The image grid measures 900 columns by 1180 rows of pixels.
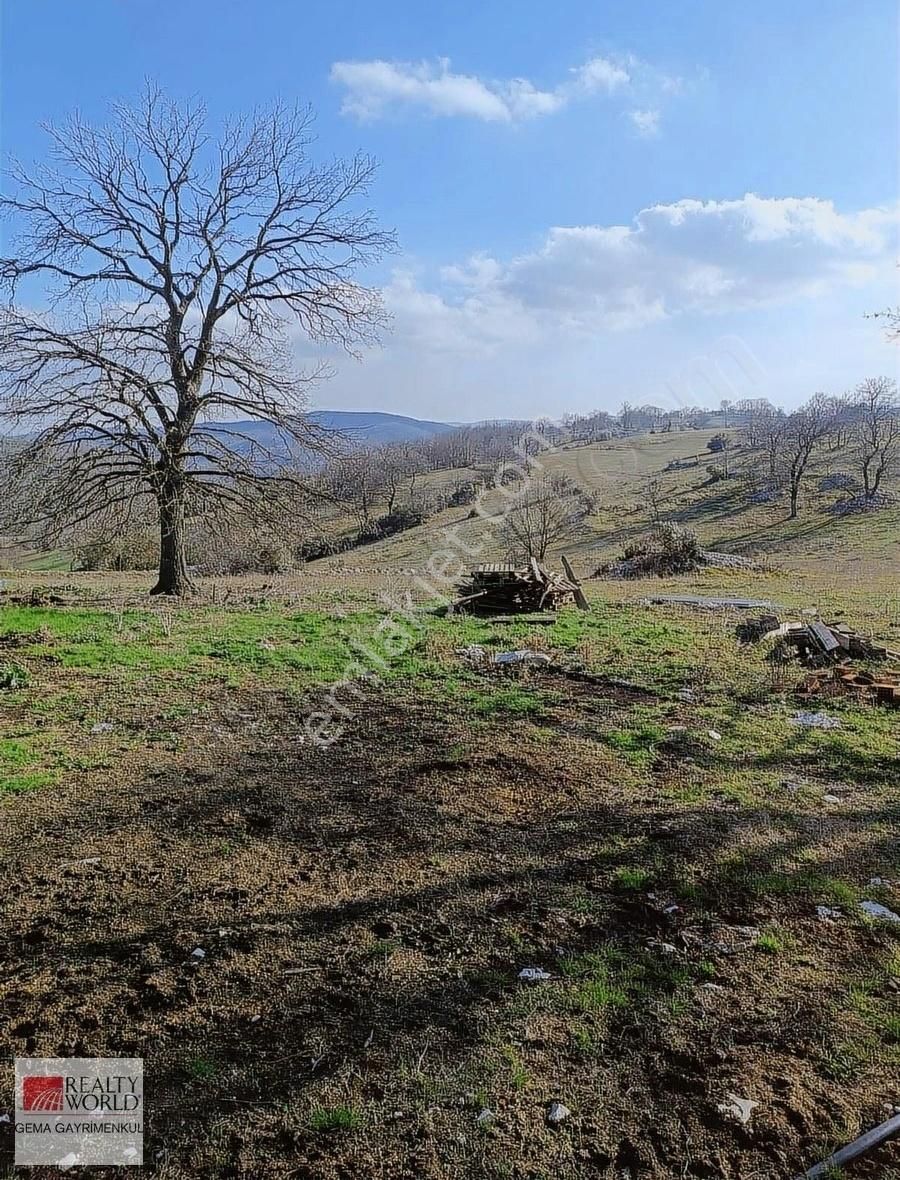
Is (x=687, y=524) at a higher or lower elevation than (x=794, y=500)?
lower

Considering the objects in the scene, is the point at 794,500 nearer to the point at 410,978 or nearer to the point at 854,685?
the point at 854,685

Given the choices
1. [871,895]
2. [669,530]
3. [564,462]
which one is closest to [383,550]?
[669,530]

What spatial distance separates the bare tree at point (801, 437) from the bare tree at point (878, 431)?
7.14ft

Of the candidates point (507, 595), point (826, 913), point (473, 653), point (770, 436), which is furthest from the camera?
point (770, 436)

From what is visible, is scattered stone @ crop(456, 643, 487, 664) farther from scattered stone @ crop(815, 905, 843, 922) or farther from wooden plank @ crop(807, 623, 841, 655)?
scattered stone @ crop(815, 905, 843, 922)

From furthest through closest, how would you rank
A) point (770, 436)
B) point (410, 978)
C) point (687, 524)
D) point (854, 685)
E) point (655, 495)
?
1. point (770, 436)
2. point (655, 495)
3. point (687, 524)
4. point (854, 685)
5. point (410, 978)

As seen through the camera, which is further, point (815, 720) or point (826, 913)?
point (815, 720)

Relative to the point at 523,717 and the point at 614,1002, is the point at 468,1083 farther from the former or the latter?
the point at 523,717

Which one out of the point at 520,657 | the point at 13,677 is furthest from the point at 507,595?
the point at 13,677

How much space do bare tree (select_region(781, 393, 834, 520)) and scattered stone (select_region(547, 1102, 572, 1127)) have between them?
45393 millimetres

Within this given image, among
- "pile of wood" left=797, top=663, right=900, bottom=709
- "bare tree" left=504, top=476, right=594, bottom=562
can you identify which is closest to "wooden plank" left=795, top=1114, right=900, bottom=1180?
"pile of wood" left=797, top=663, right=900, bottom=709

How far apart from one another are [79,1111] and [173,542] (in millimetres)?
13804

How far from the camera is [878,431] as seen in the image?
47.1 m

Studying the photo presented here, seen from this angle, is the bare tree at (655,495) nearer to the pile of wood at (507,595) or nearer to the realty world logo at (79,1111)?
the pile of wood at (507,595)
